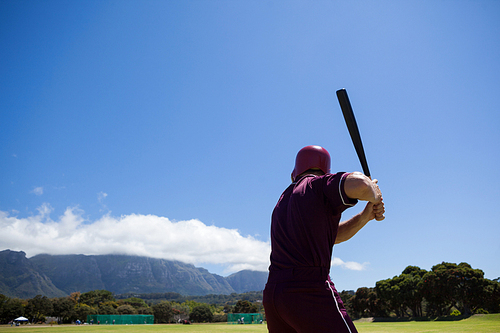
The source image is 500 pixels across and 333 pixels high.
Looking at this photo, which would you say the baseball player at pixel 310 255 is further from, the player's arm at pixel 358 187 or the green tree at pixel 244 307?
the green tree at pixel 244 307

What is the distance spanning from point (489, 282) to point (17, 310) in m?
80.3

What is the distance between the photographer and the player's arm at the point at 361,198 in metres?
1.87

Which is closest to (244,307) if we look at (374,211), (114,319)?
(114,319)

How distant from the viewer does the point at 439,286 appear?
144ft

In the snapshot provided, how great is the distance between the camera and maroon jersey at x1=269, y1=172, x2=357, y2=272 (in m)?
1.96

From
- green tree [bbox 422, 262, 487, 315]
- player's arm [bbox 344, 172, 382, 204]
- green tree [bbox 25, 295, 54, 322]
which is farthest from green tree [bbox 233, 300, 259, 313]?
player's arm [bbox 344, 172, 382, 204]

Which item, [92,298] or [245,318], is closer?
[245,318]

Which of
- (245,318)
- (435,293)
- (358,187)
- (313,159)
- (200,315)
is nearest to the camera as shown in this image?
(358,187)

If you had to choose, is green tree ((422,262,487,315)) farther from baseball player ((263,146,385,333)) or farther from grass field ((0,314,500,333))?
baseball player ((263,146,385,333))

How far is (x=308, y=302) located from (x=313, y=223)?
48cm

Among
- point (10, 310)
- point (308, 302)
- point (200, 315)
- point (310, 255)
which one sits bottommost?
point (200, 315)

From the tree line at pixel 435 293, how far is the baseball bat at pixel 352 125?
49.8 metres

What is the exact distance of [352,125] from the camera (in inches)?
103

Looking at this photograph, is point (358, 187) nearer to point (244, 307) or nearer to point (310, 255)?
point (310, 255)
